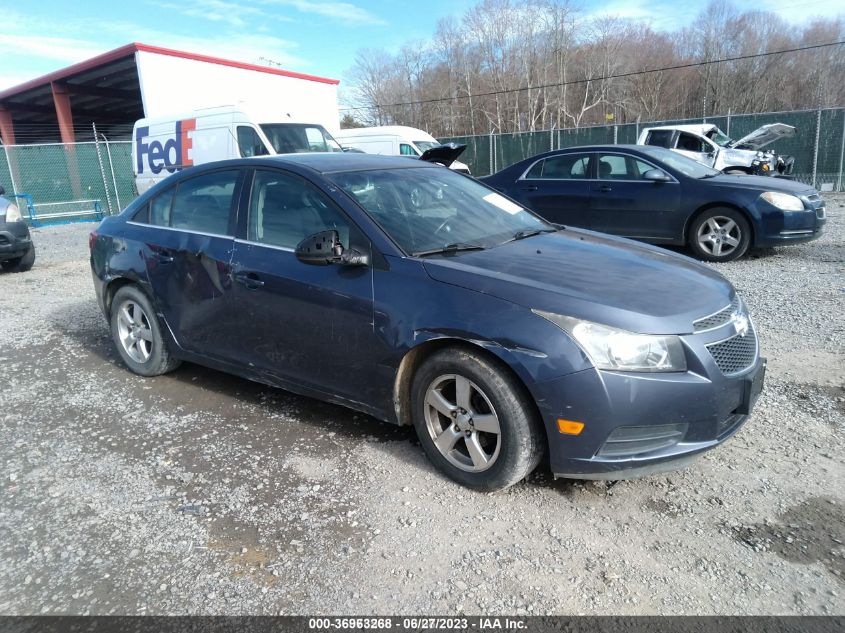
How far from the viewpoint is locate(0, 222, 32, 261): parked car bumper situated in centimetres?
898

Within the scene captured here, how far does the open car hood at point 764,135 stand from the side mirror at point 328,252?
15147 mm

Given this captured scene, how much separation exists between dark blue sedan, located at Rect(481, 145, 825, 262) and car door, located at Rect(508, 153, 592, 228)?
14mm

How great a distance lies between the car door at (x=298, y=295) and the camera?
3266mm

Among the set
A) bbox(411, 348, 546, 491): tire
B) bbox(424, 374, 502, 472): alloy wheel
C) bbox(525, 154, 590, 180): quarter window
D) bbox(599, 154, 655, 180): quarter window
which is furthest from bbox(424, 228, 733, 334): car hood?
bbox(525, 154, 590, 180): quarter window

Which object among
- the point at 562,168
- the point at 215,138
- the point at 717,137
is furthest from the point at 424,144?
the point at 562,168

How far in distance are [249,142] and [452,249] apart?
399 inches

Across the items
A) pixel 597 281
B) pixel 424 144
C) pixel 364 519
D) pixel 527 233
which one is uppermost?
pixel 424 144

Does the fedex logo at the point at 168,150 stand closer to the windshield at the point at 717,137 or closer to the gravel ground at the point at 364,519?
the gravel ground at the point at 364,519

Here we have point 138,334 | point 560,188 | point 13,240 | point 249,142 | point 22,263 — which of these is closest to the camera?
point 138,334

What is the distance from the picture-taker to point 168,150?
13.9m

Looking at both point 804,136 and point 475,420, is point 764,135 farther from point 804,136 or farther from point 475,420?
point 475,420

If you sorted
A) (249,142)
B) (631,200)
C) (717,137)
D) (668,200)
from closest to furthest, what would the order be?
1. (668,200)
2. (631,200)
3. (249,142)
4. (717,137)

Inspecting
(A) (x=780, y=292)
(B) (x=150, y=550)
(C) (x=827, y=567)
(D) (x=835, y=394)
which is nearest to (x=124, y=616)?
(B) (x=150, y=550)

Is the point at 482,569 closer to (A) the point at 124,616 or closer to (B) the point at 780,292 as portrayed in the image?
(A) the point at 124,616
